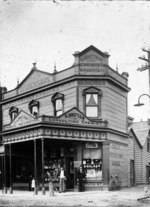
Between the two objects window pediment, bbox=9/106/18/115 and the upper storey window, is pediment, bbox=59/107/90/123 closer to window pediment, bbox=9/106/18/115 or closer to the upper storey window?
the upper storey window

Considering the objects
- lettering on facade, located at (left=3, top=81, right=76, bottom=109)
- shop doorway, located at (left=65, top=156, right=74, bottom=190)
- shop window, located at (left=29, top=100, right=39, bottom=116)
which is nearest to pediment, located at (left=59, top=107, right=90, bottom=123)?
lettering on facade, located at (left=3, top=81, right=76, bottom=109)

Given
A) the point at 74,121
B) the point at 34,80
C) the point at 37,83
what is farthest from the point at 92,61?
the point at 34,80

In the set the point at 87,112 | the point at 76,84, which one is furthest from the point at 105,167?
the point at 76,84

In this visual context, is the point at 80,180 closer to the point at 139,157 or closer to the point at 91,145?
the point at 91,145

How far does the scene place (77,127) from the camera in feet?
69.8

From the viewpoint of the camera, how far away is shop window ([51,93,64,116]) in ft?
80.9

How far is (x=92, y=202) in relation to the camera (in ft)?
50.0

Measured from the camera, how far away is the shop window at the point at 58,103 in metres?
24.7

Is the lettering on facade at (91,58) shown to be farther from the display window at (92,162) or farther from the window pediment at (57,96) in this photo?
the display window at (92,162)

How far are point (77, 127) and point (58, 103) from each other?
14.1 feet

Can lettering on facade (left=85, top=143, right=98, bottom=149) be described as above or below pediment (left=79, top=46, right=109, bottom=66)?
below

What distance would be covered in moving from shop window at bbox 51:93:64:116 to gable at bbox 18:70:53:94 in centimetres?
143

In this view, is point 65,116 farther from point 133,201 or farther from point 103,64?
point 133,201

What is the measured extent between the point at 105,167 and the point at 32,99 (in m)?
8.33
